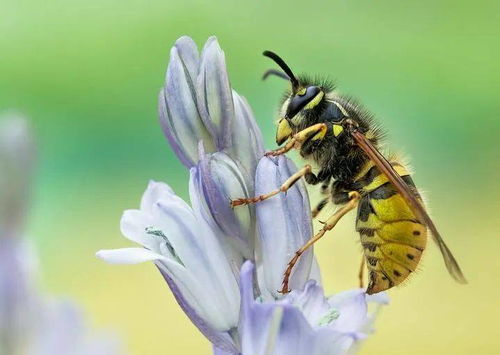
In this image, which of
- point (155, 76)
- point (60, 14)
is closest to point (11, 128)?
point (155, 76)

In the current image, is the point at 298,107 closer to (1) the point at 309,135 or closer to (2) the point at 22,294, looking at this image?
(1) the point at 309,135

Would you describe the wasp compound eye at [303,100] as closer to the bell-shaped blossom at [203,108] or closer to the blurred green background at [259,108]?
the bell-shaped blossom at [203,108]

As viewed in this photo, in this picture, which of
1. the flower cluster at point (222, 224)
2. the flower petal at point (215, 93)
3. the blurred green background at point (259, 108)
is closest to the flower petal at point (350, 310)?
the flower cluster at point (222, 224)

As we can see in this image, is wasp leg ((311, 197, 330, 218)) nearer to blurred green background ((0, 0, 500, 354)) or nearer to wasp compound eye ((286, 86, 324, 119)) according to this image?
wasp compound eye ((286, 86, 324, 119))

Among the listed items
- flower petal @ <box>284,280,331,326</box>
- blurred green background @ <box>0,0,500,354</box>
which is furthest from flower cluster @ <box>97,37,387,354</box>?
blurred green background @ <box>0,0,500,354</box>

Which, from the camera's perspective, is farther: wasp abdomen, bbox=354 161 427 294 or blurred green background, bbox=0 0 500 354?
blurred green background, bbox=0 0 500 354

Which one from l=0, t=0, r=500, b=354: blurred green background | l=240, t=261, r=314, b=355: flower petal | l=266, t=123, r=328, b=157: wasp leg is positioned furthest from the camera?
l=0, t=0, r=500, b=354: blurred green background

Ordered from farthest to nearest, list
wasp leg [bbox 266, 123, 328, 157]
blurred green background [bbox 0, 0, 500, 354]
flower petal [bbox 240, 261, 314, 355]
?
blurred green background [bbox 0, 0, 500, 354], wasp leg [bbox 266, 123, 328, 157], flower petal [bbox 240, 261, 314, 355]

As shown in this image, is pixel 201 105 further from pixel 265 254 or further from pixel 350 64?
pixel 350 64
